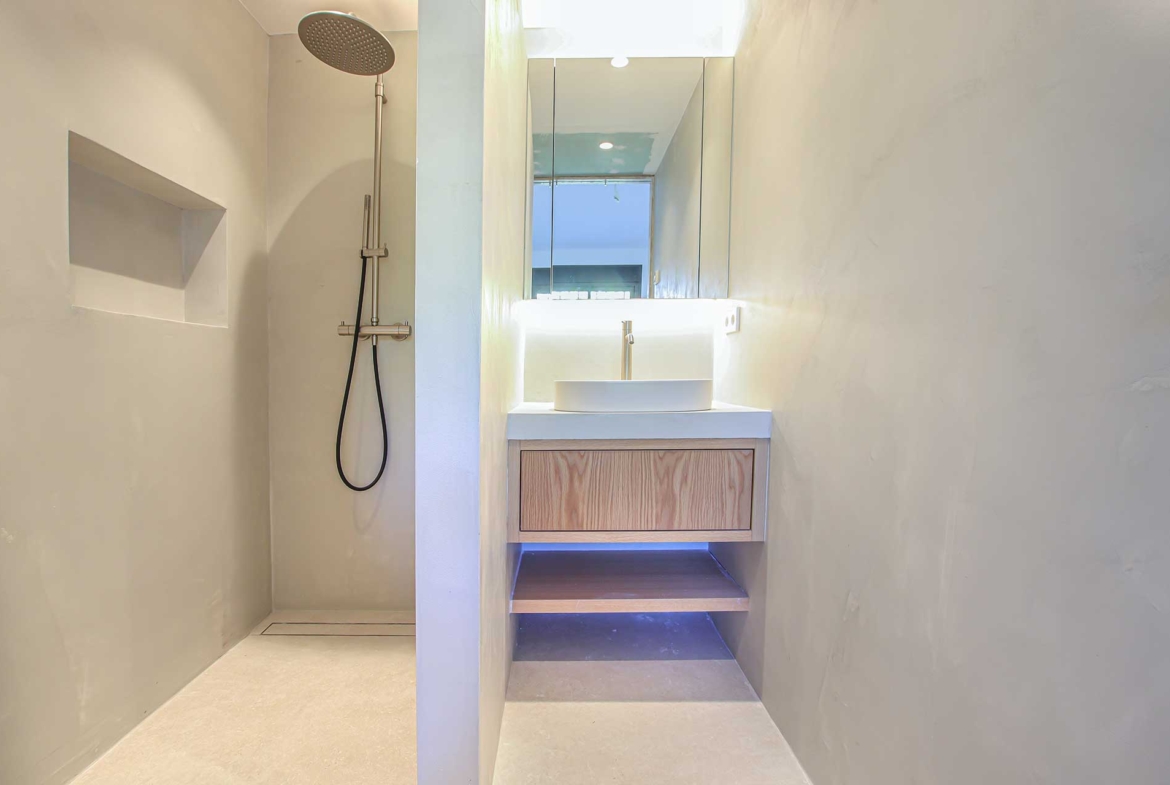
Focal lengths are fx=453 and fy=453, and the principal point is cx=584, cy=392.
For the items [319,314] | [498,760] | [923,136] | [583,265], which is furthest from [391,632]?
[923,136]

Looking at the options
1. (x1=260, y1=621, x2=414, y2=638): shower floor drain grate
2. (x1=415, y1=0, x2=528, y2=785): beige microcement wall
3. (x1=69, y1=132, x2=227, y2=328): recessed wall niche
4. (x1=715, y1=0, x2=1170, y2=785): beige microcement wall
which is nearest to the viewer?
(x1=715, y1=0, x2=1170, y2=785): beige microcement wall

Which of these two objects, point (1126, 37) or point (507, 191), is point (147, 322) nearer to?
point (507, 191)

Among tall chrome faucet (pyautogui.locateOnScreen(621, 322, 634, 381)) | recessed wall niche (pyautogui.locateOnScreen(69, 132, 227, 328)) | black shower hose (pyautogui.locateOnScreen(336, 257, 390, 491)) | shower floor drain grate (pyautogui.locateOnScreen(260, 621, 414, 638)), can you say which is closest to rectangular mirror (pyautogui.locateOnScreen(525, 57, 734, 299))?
tall chrome faucet (pyautogui.locateOnScreen(621, 322, 634, 381))

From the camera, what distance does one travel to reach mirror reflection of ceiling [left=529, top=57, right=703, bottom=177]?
1.75 m

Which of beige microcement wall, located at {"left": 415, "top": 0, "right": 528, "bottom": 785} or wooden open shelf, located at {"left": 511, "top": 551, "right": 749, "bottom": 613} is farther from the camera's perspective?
wooden open shelf, located at {"left": 511, "top": 551, "right": 749, "bottom": 613}

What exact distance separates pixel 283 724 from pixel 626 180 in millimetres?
2153

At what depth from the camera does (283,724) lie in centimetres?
128

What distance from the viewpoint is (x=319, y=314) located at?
1858 mm

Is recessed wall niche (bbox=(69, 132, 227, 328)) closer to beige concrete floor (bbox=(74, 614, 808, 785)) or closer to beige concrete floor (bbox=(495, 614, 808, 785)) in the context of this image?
beige concrete floor (bbox=(74, 614, 808, 785))

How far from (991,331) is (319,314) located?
2.07 m

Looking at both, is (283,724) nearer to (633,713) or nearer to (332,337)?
(633,713)

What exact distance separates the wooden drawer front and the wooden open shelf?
0.22m

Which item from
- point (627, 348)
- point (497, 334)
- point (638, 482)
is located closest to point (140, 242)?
point (497, 334)

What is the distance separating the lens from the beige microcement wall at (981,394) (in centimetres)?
48
